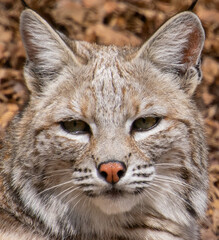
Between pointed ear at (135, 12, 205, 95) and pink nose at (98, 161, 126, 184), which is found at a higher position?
pointed ear at (135, 12, 205, 95)

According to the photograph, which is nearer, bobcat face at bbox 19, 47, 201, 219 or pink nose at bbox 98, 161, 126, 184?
pink nose at bbox 98, 161, 126, 184

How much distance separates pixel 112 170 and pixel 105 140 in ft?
0.91

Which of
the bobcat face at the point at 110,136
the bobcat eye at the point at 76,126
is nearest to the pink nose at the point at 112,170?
the bobcat face at the point at 110,136

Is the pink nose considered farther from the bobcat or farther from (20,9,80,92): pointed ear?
(20,9,80,92): pointed ear

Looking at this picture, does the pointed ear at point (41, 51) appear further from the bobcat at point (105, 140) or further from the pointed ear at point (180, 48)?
the pointed ear at point (180, 48)

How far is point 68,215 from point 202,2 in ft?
17.0

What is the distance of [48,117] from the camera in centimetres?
406

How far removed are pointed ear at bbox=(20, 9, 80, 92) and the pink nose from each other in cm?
94

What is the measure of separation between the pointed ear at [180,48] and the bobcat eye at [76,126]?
72cm

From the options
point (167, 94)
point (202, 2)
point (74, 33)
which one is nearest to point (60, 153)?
point (167, 94)

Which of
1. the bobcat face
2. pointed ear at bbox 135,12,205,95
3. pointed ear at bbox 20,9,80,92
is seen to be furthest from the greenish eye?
pointed ear at bbox 20,9,80,92

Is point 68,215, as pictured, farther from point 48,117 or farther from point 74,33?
point 74,33

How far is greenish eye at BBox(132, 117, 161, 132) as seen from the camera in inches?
156

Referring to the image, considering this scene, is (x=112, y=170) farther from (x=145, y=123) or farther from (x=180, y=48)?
(x=180, y=48)
